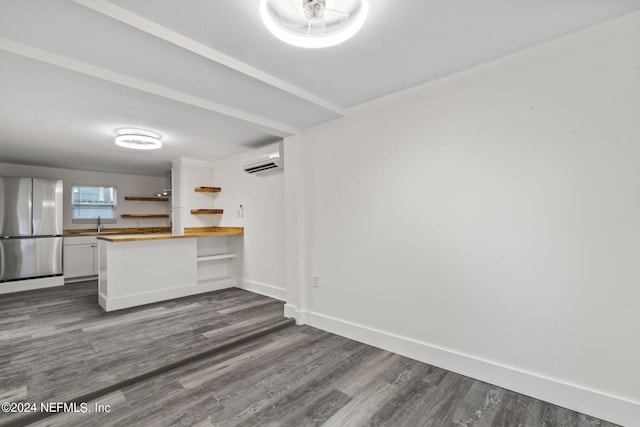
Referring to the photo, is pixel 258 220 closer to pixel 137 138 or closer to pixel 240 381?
pixel 137 138

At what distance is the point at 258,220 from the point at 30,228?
4.20 m

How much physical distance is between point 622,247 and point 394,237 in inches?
57.6

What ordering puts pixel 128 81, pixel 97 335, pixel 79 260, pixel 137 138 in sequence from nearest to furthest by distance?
1. pixel 128 81
2. pixel 97 335
3. pixel 137 138
4. pixel 79 260

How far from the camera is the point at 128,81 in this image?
83.0 inches

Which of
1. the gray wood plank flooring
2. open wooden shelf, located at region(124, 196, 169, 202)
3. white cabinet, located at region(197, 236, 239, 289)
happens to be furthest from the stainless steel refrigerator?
white cabinet, located at region(197, 236, 239, 289)

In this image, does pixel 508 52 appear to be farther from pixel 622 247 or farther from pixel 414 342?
pixel 414 342

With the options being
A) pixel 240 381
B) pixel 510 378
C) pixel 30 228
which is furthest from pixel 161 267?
pixel 510 378

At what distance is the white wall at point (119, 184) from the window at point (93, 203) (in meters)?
0.09

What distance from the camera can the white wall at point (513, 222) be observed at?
67.4 inches

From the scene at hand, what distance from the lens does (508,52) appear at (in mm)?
2020

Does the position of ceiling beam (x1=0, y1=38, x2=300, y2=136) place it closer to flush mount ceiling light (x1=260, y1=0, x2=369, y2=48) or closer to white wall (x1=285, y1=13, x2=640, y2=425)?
white wall (x1=285, y1=13, x2=640, y2=425)

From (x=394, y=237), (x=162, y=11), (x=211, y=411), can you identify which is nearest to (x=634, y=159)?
(x=394, y=237)

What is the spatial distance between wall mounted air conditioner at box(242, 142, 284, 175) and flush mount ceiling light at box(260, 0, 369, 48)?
2125 millimetres

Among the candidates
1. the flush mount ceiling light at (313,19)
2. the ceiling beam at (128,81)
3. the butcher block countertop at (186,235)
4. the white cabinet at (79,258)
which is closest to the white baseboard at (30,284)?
the white cabinet at (79,258)
